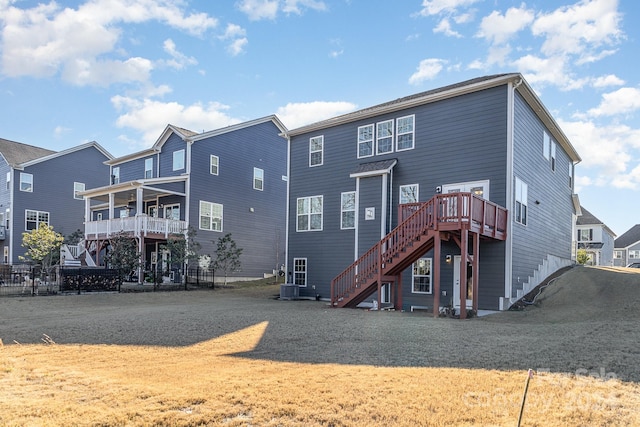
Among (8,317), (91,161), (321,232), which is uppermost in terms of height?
(91,161)

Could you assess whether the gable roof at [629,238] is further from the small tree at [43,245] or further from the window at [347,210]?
the small tree at [43,245]

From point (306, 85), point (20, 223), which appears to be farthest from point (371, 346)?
point (20, 223)

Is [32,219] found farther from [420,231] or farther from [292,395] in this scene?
[292,395]

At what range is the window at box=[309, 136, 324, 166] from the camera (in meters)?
20.4

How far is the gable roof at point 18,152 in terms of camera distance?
33.2 metres

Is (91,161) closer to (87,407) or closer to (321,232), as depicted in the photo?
(321,232)

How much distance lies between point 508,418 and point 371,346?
3708mm

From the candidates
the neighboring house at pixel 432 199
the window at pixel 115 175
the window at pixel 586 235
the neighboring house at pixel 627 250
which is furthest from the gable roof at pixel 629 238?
the window at pixel 115 175

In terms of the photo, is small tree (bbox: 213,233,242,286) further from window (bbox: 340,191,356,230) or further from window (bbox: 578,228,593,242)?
window (bbox: 578,228,593,242)

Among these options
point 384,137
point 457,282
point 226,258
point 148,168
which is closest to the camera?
point 457,282

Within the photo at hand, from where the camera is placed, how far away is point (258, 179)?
97.9 ft

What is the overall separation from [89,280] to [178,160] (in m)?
9.41

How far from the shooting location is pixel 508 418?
4.18 m

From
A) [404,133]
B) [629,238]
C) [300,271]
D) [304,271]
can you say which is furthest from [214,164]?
[629,238]
